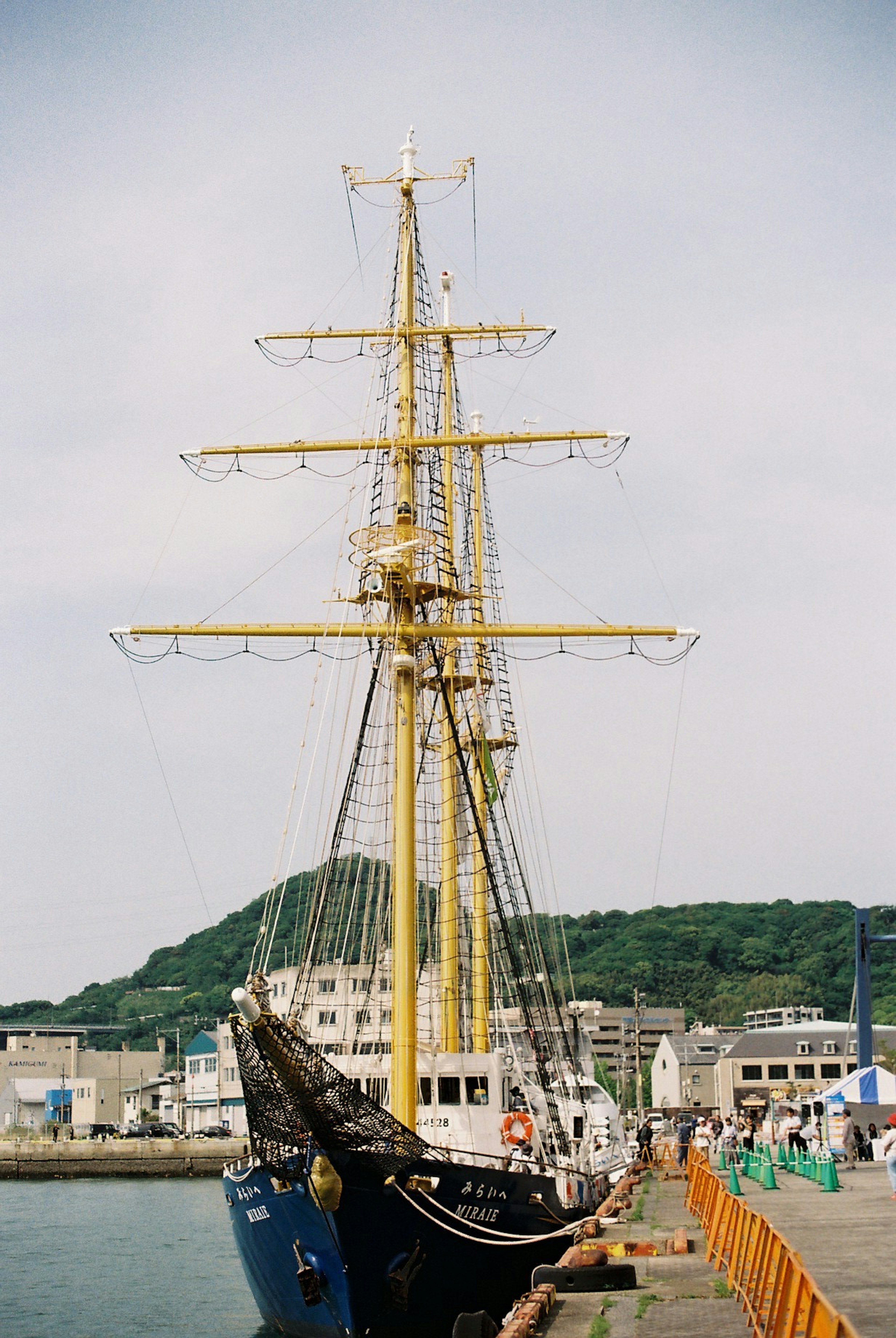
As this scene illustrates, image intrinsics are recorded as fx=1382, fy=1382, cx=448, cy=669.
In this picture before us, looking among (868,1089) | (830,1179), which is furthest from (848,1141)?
(830,1179)

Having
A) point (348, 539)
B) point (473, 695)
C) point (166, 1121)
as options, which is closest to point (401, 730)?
point (348, 539)

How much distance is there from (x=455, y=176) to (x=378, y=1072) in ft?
70.8

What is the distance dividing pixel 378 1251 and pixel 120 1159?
78748mm

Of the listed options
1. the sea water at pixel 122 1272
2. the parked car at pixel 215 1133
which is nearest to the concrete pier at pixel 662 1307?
the sea water at pixel 122 1272

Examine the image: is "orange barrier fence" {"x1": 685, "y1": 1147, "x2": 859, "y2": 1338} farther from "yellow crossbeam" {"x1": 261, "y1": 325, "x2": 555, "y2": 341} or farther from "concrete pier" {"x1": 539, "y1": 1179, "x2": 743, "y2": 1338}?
"yellow crossbeam" {"x1": 261, "y1": 325, "x2": 555, "y2": 341}

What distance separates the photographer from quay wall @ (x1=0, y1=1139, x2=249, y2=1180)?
296 ft

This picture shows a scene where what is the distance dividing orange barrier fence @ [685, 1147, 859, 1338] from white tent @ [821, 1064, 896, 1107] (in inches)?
801

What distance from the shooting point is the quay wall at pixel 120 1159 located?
90.3m

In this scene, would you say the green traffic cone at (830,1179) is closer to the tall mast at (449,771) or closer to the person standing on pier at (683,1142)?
the tall mast at (449,771)

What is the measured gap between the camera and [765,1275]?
39.1 feet

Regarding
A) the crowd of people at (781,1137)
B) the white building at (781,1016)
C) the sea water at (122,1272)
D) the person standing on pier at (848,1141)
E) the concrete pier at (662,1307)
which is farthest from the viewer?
the white building at (781,1016)

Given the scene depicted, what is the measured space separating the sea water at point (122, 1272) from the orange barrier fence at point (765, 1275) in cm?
1160

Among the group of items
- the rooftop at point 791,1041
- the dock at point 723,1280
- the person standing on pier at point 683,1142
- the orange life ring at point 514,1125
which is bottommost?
the rooftop at point 791,1041

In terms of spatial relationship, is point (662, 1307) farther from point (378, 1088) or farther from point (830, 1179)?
point (830, 1179)
